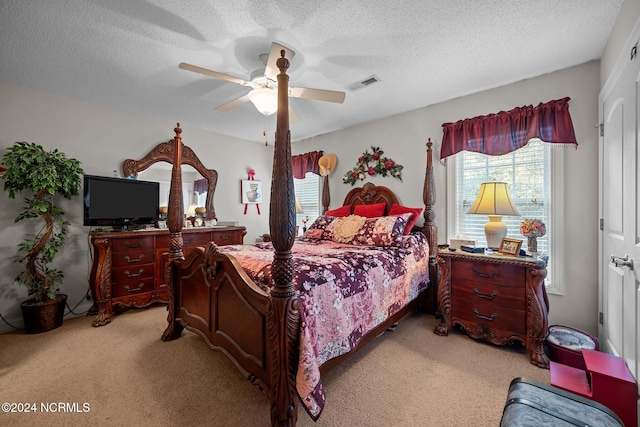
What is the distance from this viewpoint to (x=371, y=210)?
3.56 metres

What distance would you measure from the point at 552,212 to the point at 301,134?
3551mm

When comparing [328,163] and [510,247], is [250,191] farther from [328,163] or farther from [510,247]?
[510,247]

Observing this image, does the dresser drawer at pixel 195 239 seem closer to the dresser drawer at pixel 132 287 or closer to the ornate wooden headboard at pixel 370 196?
the dresser drawer at pixel 132 287

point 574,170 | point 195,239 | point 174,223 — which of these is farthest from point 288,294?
point 574,170

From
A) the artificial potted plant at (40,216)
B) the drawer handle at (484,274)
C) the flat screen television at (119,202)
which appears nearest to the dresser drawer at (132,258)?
the flat screen television at (119,202)

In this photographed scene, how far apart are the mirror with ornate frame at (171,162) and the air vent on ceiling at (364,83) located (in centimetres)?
264

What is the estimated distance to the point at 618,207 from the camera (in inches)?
70.2

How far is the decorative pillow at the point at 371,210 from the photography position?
3.51 m

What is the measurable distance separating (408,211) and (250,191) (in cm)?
291

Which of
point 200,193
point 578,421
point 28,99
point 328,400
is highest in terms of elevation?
point 28,99

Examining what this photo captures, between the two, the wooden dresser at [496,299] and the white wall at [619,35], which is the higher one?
the white wall at [619,35]

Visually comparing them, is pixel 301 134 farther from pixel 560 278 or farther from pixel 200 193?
pixel 560 278

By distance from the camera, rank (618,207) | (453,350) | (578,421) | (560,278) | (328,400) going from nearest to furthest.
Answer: (578,421), (328,400), (618,207), (453,350), (560,278)

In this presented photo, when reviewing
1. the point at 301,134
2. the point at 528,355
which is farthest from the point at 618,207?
the point at 301,134
